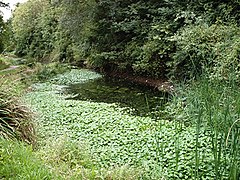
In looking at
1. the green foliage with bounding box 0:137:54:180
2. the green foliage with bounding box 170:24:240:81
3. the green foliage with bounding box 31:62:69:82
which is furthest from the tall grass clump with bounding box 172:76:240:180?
the green foliage with bounding box 31:62:69:82

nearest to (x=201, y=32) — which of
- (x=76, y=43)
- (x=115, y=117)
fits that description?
(x=115, y=117)

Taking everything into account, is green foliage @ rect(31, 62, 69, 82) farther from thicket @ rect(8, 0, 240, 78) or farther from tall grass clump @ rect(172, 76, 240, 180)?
tall grass clump @ rect(172, 76, 240, 180)

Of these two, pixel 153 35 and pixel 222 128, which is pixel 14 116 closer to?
pixel 222 128

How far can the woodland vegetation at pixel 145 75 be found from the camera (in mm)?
3004

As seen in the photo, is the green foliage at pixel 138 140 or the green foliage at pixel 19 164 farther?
the green foliage at pixel 138 140

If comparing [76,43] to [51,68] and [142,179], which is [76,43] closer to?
[51,68]

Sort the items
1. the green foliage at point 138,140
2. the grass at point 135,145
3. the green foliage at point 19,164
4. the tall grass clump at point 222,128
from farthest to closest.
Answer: the green foliage at point 138,140
the green foliage at point 19,164
the grass at point 135,145
the tall grass clump at point 222,128

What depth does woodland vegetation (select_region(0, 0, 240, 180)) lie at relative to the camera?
9.86 feet

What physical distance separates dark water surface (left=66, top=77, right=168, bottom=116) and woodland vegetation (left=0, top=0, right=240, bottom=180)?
66 centimetres

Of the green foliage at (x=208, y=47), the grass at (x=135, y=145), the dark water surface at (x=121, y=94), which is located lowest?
the dark water surface at (x=121, y=94)

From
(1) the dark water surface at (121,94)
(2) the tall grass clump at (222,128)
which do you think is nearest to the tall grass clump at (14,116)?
(2) the tall grass clump at (222,128)

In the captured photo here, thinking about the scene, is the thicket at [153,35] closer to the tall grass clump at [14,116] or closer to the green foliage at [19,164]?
the tall grass clump at [14,116]

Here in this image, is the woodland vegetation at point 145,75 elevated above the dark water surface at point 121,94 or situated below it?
above

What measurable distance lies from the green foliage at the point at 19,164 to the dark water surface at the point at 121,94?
3856 mm
